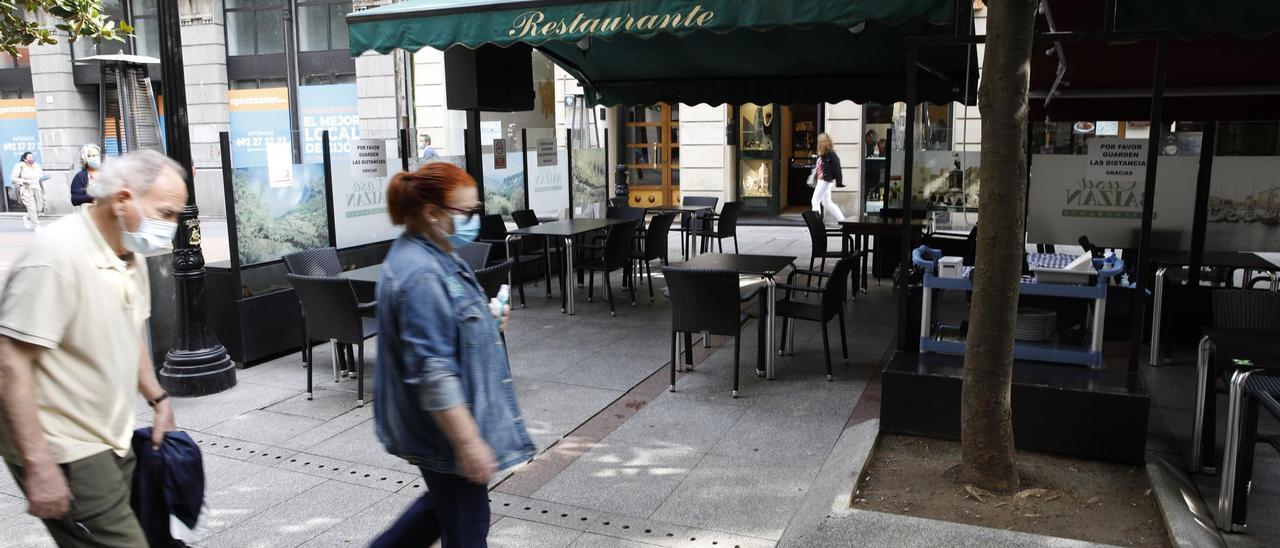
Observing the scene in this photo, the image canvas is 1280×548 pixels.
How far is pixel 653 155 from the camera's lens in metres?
20.9

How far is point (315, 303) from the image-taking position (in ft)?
20.3

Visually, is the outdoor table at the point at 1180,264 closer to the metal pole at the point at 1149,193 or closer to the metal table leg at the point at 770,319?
the metal pole at the point at 1149,193

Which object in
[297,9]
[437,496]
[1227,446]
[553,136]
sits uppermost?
[297,9]

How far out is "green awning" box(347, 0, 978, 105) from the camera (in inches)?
265

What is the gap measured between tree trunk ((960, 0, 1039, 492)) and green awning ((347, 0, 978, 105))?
5.54ft

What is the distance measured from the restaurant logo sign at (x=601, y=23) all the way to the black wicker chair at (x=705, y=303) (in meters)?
1.97

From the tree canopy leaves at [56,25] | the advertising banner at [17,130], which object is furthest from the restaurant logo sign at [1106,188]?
the advertising banner at [17,130]

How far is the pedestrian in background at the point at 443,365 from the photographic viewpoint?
255 centimetres

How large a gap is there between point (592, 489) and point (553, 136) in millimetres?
8172

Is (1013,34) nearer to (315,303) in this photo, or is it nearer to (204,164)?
(315,303)

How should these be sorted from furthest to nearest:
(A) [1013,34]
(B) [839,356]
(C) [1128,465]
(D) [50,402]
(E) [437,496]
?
(B) [839,356] → (C) [1128,465] → (A) [1013,34] → (E) [437,496] → (D) [50,402]

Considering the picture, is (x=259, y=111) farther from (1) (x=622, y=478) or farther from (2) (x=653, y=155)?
(1) (x=622, y=478)

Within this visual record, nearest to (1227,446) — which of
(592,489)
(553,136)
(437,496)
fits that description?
(592,489)

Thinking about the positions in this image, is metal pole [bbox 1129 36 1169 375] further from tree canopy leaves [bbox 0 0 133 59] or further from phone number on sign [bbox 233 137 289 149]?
tree canopy leaves [bbox 0 0 133 59]
